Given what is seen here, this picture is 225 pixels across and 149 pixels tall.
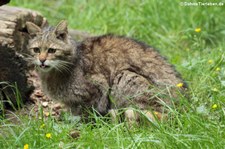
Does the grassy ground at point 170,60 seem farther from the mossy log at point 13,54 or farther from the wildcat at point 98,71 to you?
the mossy log at point 13,54

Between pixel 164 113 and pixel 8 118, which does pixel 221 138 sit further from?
pixel 8 118

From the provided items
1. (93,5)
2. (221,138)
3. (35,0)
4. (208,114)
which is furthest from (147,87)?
(35,0)

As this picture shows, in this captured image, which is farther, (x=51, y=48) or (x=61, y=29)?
(x=61, y=29)

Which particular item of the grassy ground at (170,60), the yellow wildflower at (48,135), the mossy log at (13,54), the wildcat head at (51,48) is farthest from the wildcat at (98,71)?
the yellow wildflower at (48,135)

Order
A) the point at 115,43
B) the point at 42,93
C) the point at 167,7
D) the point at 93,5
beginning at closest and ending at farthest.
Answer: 1. the point at 115,43
2. the point at 42,93
3. the point at 167,7
4. the point at 93,5

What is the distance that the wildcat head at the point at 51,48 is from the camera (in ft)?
19.9

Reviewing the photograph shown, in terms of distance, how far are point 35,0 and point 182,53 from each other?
3.22m

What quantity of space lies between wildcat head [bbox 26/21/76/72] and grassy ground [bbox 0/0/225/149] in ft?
2.26

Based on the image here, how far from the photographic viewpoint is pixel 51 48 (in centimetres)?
612

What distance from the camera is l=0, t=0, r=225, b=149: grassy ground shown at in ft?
16.1

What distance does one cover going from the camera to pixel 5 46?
20.9ft

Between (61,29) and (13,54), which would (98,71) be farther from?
(13,54)

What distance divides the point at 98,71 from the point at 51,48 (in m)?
0.62

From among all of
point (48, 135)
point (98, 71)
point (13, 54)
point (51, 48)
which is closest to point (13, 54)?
point (13, 54)
